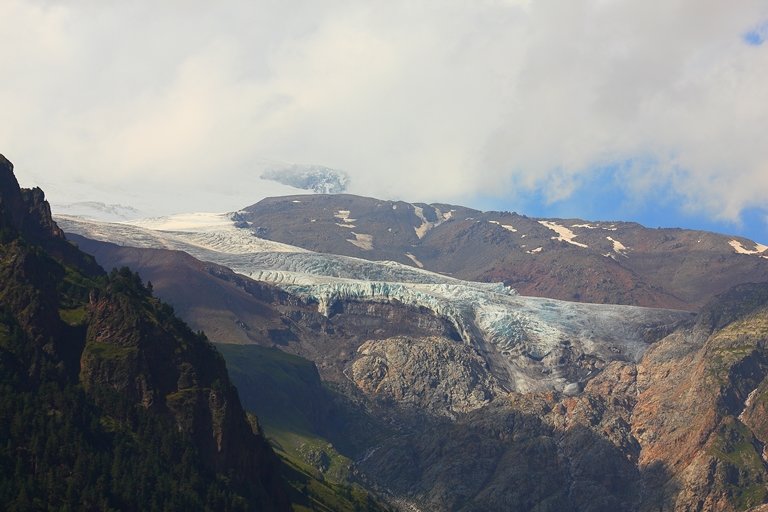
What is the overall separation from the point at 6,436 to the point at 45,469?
8860 millimetres

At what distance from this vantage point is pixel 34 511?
185500 millimetres

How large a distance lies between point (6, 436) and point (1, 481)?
13637 millimetres

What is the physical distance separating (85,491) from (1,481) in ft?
49.8

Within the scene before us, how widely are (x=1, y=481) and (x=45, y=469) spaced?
437 inches

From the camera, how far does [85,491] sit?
19750cm

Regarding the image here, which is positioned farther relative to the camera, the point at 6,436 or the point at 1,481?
the point at 6,436

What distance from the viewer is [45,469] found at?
198m

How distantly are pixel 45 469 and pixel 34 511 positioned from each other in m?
12.9

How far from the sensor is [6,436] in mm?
199375

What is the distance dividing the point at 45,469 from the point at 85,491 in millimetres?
7481

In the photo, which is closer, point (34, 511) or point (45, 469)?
point (34, 511)

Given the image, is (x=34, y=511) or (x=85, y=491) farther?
(x=85, y=491)

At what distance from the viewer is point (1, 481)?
187125mm
